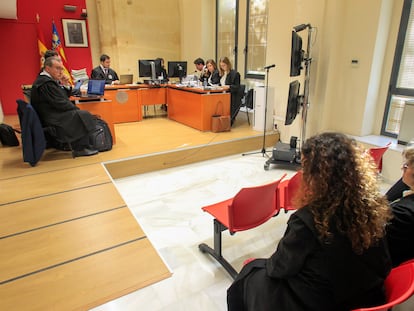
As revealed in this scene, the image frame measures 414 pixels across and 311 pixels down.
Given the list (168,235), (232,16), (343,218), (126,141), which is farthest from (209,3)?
(343,218)

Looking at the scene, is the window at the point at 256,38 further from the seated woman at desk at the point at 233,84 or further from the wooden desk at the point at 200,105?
the wooden desk at the point at 200,105

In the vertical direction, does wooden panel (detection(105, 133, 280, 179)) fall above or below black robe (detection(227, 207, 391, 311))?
below

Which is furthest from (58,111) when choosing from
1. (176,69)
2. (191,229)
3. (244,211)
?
(176,69)

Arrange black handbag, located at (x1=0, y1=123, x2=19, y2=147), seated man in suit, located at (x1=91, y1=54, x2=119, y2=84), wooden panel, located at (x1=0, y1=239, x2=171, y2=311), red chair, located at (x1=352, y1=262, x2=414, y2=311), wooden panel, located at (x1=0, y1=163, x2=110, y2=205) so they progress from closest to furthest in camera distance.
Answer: red chair, located at (x1=352, y1=262, x2=414, y2=311) < wooden panel, located at (x1=0, y1=239, x2=171, y2=311) < wooden panel, located at (x1=0, y1=163, x2=110, y2=205) < black handbag, located at (x1=0, y1=123, x2=19, y2=147) < seated man in suit, located at (x1=91, y1=54, x2=119, y2=84)

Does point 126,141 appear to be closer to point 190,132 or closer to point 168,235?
point 190,132

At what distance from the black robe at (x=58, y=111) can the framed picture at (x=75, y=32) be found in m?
3.99

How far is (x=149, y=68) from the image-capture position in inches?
239

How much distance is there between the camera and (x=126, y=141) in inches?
Result: 177

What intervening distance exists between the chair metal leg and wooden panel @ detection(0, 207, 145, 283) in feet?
1.63

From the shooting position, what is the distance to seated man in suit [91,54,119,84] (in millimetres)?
5816

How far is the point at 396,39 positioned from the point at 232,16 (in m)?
3.87

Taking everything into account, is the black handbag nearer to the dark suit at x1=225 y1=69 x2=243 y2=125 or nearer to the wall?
the wall

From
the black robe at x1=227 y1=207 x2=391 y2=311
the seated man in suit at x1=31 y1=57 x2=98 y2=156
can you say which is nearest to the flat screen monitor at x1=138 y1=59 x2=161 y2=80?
the seated man in suit at x1=31 y1=57 x2=98 y2=156

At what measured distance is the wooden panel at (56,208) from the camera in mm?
2203
